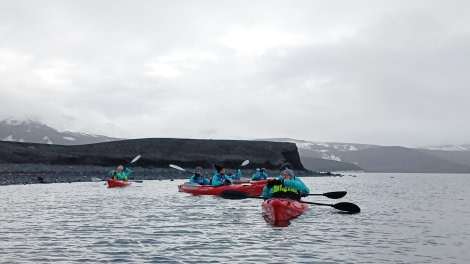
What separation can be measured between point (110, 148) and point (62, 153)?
11.3 meters

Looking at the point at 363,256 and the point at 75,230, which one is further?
the point at 75,230

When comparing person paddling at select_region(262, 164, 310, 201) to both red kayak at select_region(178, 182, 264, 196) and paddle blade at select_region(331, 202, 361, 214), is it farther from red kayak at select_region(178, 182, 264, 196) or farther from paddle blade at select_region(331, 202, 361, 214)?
red kayak at select_region(178, 182, 264, 196)

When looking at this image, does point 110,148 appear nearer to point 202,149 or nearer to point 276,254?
point 202,149

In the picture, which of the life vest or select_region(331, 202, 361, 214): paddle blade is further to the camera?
select_region(331, 202, 361, 214): paddle blade

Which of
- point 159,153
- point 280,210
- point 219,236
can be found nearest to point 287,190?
point 280,210

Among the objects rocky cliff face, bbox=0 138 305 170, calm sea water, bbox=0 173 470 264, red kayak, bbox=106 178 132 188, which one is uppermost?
rocky cliff face, bbox=0 138 305 170

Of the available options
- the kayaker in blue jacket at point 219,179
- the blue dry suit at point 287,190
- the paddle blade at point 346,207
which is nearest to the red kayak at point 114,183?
the kayaker in blue jacket at point 219,179

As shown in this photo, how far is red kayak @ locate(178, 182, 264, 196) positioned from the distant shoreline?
60.7ft

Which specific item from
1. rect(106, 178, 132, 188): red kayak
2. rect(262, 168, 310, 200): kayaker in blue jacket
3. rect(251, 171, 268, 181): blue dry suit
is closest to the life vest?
rect(262, 168, 310, 200): kayaker in blue jacket

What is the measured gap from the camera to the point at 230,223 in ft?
55.4

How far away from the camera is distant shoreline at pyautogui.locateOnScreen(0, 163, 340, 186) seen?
152ft

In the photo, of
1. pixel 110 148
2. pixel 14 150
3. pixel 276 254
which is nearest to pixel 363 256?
pixel 276 254

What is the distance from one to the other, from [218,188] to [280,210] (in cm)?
1229

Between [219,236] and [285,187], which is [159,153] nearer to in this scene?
[285,187]
